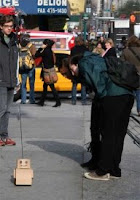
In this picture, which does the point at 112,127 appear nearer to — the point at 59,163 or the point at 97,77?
the point at 97,77

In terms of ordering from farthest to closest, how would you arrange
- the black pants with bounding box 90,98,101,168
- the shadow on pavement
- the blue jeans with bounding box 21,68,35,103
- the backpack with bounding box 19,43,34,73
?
1. the blue jeans with bounding box 21,68,35,103
2. the backpack with bounding box 19,43,34,73
3. the shadow on pavement
4. the black pants with bounding box 90,98,101,168

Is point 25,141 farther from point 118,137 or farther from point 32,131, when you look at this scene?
point 118,137

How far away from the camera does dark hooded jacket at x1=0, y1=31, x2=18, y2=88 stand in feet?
25.0

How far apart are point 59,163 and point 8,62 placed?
5.35 feet

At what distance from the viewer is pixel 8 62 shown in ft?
25.2

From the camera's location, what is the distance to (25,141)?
27.8ft

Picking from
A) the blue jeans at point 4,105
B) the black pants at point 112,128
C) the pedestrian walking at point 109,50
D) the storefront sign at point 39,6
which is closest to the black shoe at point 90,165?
the black pants at point 112,128

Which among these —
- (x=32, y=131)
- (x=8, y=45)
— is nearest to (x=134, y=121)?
(x=32, y=131)

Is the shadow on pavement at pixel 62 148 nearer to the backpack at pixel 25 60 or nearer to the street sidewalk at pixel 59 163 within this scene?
the street sidewalk at pixel 59 163

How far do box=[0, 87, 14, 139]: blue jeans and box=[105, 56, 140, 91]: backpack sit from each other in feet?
6.69

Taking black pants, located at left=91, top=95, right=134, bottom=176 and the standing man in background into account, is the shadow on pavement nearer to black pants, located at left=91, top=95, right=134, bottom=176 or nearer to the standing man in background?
the standing man in background

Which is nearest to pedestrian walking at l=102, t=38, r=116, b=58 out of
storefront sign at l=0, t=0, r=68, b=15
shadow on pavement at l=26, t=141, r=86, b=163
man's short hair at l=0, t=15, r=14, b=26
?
shadow on pavement at l=26, t=141, r=86, b=163

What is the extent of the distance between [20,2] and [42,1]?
2.70 feet

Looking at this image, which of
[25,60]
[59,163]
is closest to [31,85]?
[25,60]
